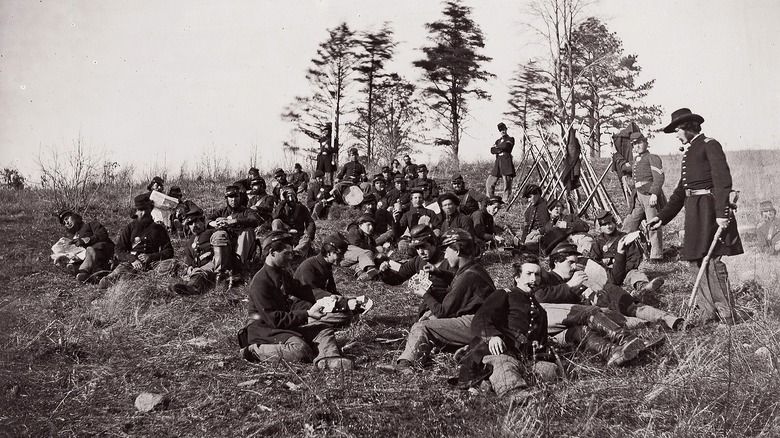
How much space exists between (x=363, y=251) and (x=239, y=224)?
206 centimetres

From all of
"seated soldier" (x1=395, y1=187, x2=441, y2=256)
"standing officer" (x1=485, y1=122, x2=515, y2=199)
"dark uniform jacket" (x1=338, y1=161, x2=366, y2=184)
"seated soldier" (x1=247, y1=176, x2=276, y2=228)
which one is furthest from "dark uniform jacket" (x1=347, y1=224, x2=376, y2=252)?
"dark uniform jacket" (x1=338, y1=161, x2=366, y2=184)

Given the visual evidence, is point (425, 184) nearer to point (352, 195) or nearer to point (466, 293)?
point (352, 195)

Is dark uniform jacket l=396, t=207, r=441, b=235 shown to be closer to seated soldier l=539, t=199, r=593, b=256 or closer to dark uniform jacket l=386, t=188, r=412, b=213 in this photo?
dark uniform jacket l=386, t=188, r=412, b=213

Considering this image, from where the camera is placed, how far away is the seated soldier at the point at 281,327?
18.2 feet

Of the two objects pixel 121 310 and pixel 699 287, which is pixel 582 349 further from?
pixel 121 310

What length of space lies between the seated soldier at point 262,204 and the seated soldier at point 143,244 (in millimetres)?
1616

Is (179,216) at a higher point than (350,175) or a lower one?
lower

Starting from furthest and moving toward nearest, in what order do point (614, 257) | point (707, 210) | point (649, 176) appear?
point (649, 176) → point (614, 257) → point (707, 210)

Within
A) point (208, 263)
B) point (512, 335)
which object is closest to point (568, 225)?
point (208, 263)

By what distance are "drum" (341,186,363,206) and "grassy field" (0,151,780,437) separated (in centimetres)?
685

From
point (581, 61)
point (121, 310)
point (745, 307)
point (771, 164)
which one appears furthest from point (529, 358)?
point (581, 61)

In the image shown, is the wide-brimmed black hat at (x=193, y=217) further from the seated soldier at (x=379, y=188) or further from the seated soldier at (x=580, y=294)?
the seated soldier at (x=580, y=294)

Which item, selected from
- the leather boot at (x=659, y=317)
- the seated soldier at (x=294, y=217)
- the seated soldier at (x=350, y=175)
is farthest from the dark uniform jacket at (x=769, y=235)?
the seated soldier at (x=350, y=175)

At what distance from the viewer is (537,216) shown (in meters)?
10.9
